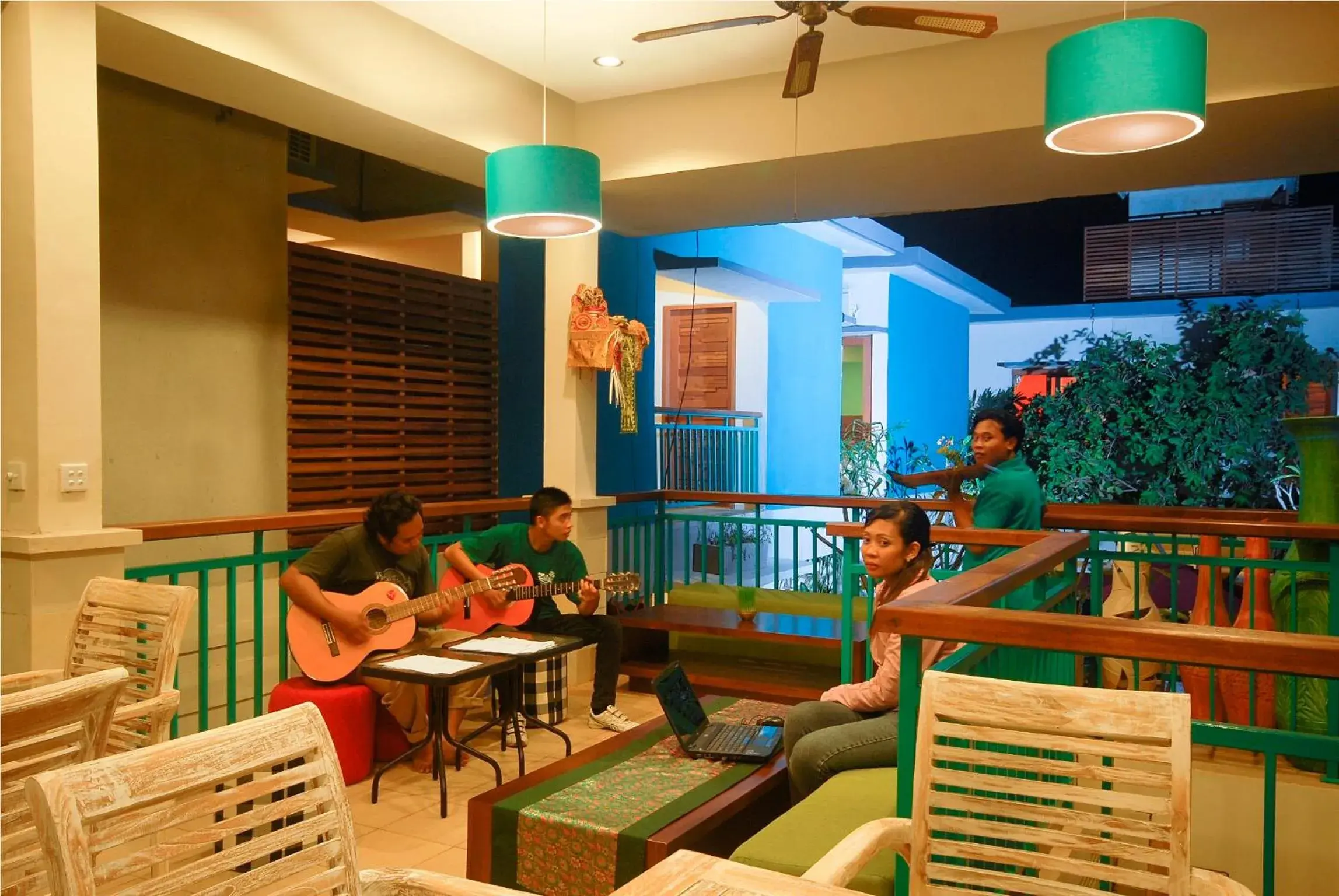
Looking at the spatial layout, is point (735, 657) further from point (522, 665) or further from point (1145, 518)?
point (1145, 518)

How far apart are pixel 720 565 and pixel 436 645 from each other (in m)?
2.65

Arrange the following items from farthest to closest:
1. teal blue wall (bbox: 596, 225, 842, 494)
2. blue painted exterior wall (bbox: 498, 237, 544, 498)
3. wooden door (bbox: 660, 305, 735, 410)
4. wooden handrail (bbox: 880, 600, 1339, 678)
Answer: wooden door (bbox: 660, 305, 735, 410) < blue painted exterior wall (bbox: 498, 237, 544, 498) < teal blue wall (bbox: 596, 225, 842, 494) < wooden handrail (bbox: 880, 600, 1339, 678)

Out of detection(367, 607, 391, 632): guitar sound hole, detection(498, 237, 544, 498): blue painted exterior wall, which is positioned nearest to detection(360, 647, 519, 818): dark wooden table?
detection(367, 607, 391, 632): guitar sound hole

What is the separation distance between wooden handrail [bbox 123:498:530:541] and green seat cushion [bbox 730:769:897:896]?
2.38 meters

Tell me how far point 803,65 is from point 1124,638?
9.41 ft

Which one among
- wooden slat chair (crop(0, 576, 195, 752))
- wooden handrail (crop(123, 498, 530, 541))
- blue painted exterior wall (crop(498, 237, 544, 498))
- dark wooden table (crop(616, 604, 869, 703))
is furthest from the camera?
blue painted exterior wall (crop(498, 237, 544, 498))

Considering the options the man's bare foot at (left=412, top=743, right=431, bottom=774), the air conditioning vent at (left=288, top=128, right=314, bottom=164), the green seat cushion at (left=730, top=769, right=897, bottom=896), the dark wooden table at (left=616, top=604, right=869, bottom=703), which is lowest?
the man's bare foot at (left=412, top=743, right=431, bottom=774)

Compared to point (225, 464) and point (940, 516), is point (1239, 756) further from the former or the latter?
point (225, 464)

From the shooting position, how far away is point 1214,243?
25.5 ft

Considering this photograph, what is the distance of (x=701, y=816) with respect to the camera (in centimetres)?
A: 272

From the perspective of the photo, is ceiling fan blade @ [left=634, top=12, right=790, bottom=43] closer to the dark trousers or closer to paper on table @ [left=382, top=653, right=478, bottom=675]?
paper on table @ [left=382, top=653, right=478, bottom=675]

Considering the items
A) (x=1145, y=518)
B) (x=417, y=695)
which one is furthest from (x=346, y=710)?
(x=1145, y=518)

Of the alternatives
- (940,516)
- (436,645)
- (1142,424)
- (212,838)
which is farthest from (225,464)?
(1142,424)

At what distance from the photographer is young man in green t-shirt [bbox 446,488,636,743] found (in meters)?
4.66
